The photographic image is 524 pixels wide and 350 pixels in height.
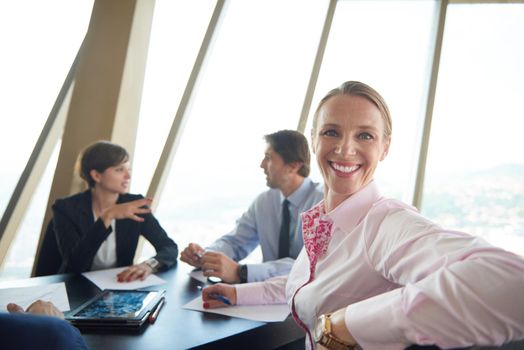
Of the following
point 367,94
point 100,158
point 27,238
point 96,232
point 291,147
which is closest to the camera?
point 367,94

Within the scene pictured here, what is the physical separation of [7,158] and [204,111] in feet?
5.61

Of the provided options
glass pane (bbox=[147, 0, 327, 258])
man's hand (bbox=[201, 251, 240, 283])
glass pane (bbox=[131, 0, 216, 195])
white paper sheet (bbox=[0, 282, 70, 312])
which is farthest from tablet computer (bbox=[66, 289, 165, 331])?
glass pane (bbox=[147, 0, 327, 258])

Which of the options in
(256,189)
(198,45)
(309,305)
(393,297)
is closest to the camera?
(393,297)

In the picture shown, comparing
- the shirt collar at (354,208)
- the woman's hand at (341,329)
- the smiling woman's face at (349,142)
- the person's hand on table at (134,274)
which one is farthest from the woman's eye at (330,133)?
the person's hand on table at (134,274)

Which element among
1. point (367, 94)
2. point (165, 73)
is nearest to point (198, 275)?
point (367, 94)

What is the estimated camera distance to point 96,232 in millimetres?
1910

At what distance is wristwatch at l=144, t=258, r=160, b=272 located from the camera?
1821 millimetres

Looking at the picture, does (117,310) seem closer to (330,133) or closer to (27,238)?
(330,133)

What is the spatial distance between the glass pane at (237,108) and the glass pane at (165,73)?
0.62 feet

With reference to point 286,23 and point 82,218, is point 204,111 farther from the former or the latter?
point 82,218

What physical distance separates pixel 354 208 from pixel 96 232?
4.54 ft

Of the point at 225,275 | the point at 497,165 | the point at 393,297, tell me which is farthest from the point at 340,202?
the point at 497,165

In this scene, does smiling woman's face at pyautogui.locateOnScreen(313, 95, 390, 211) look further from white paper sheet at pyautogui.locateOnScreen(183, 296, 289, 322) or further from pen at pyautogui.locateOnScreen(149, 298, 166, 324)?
pen at pyautogui.locateOnScreen(149, 298, 166, 324)

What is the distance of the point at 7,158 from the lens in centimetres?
325
